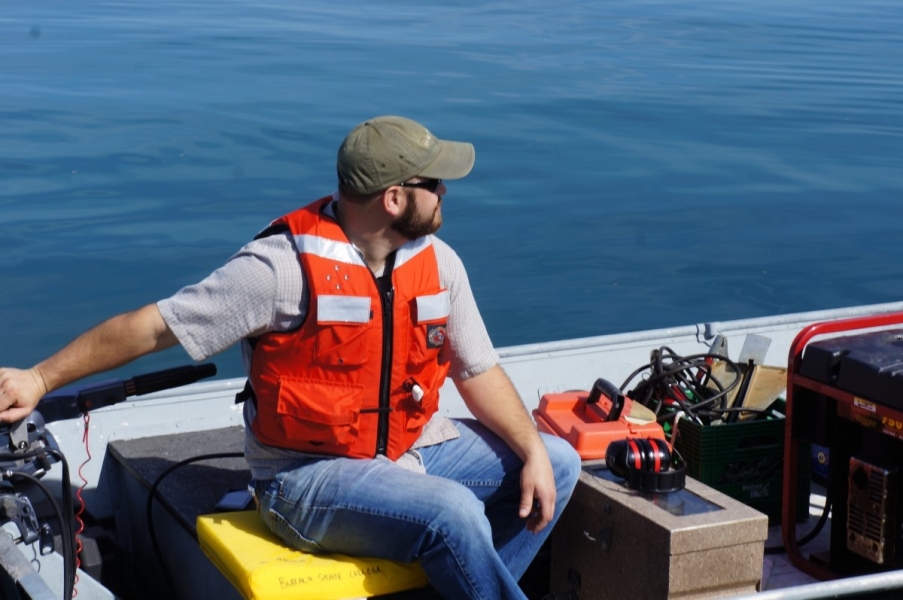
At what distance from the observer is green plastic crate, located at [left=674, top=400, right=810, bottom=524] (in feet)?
9.25

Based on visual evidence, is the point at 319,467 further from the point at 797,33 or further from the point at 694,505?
the point at 797,33

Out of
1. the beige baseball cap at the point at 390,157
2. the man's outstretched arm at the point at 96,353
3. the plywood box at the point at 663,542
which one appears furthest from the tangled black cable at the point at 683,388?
the man's outstretched arm at the point at 96,353

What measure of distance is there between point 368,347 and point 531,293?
620 centimetres

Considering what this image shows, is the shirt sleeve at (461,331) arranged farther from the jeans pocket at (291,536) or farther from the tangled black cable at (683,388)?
the tangled black cable at (683,388)

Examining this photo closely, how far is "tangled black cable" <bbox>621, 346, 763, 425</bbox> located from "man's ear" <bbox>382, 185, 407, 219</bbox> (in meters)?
1.16

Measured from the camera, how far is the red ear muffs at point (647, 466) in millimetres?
2270

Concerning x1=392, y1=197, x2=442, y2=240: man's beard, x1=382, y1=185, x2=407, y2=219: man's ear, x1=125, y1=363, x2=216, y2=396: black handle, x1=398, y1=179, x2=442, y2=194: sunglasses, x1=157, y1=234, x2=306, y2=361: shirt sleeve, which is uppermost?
x1=398, y1=179, x2=442, y2=194: sunglasses

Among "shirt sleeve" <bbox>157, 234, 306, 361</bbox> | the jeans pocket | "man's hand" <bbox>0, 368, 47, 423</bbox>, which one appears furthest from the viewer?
the jeans pocket

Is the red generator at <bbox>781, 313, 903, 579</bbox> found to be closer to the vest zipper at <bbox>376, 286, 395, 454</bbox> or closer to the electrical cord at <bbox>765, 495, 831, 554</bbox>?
the electrical cord at <bbox>765, 495, 831, 554</bbox>

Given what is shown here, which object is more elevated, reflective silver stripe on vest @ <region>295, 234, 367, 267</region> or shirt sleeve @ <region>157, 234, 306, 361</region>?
reflective silver stripe on vest @ <region>295, 234, 367, 267</region>

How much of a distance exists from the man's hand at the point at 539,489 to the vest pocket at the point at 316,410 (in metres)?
0.37

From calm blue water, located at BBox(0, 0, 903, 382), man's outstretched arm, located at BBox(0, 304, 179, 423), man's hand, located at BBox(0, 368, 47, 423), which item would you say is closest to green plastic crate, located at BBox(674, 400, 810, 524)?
man's outstretched arm, located at BBox(0, 304, 179, 423)

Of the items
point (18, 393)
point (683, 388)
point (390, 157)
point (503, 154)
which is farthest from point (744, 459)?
point (503, 154)

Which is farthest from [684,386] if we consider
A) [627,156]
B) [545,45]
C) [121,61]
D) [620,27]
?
[620,27]
